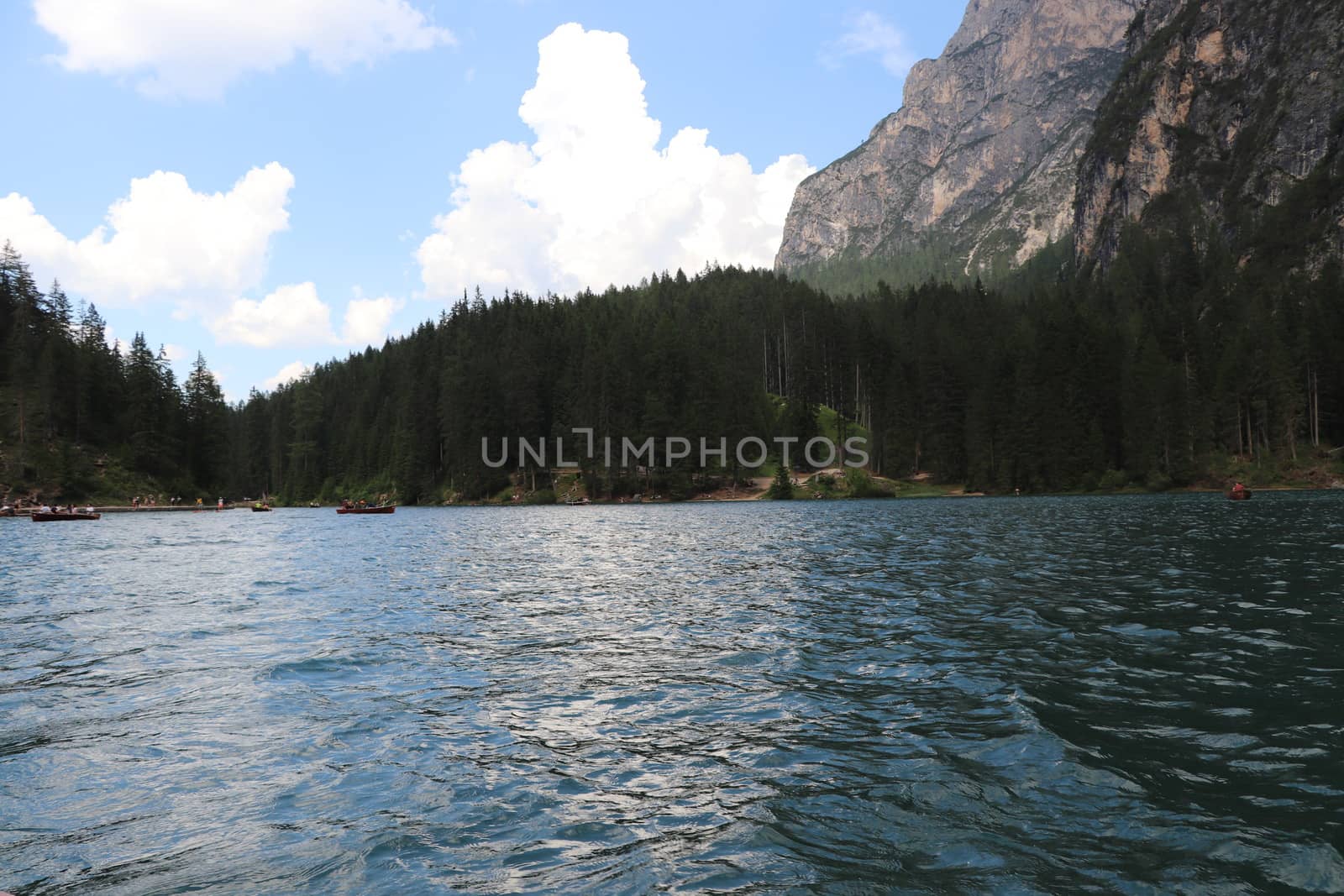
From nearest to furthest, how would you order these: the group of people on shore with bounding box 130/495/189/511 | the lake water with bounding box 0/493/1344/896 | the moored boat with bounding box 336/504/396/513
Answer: the lake water with bounding box 0/493/1344/896, the moored boat with bounding box 336/504/396/513, the group of people on shore with bounding box 130/495/189/511

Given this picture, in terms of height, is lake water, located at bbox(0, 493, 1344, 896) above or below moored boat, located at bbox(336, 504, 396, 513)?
below

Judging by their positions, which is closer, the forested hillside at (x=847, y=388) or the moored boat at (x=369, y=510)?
the forested hillside at (x=847, y=388)

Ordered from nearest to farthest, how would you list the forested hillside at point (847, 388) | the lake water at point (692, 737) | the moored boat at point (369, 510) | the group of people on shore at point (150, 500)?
1. the lake water at point (692, 737)
2. the forested hillside at point (847, 388)
3. the moored boat at point (369, 510)
4. the group of people on shore at point (150, 500)

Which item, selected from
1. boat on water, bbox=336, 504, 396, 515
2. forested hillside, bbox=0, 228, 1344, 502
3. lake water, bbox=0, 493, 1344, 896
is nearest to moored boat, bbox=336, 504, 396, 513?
boat on water, bbox=336, 504, 396, 515

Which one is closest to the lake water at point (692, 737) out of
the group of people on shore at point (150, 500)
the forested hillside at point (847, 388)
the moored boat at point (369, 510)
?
the moored boat at point (369, 510)

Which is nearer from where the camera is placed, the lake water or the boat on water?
the lake water

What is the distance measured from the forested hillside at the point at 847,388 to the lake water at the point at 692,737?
97070 mm

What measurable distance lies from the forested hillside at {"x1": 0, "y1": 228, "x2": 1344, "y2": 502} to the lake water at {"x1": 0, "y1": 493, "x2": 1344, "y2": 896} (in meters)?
97.1

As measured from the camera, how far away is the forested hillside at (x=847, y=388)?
113 metres

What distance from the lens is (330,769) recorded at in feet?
35.9

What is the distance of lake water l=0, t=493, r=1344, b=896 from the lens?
7766 mm

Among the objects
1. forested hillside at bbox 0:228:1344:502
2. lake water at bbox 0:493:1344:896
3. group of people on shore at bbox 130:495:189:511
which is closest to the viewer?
lake water at bbox 0:493:1344:896

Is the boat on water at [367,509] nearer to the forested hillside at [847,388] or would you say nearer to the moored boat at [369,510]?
the moored boat at [369,510]

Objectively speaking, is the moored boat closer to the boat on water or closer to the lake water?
the boat on water
